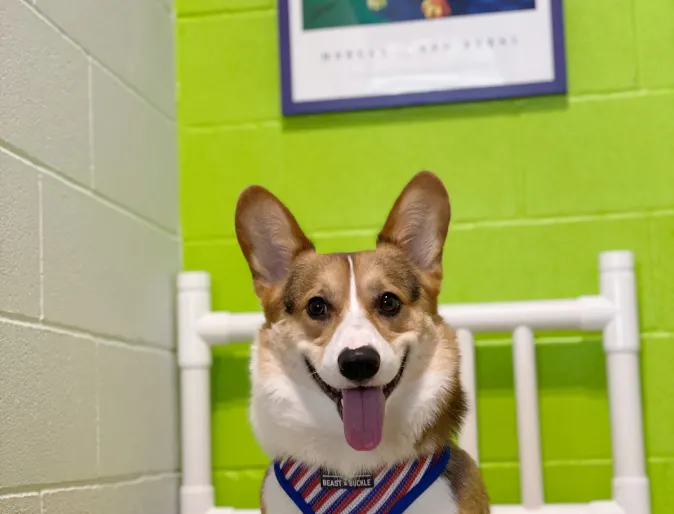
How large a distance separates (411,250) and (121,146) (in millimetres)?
777

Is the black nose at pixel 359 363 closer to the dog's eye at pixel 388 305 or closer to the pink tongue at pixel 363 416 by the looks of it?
the pink tongue at pixel 363 416

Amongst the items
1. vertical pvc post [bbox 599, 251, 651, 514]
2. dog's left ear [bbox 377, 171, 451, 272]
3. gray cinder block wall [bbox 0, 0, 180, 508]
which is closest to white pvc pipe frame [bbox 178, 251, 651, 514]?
vertical pvc post [bbox 599, 251, 651, 514]

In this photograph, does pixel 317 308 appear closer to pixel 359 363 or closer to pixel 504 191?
pixel 359 363

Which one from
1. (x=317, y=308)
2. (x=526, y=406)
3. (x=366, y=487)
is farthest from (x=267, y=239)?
(x=526, y=406)

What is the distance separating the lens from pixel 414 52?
93.4 inches

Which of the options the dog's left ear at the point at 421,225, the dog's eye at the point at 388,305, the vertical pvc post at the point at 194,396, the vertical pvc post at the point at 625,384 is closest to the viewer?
the dog's eye at the point at 388,305

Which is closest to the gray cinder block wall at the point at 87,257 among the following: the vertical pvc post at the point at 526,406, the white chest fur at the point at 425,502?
the white chest fur at the point at 425,502

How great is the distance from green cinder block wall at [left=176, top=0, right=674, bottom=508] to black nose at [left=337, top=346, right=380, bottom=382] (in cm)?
90

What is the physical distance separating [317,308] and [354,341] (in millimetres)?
179

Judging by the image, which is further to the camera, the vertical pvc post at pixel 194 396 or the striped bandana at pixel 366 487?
the vertical pvc post at pixel 194 396

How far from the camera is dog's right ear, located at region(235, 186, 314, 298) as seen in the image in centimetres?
175

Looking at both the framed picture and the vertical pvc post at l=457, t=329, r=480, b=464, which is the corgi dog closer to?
the vertical pvc post at l=457, t=329, r=480, b=464

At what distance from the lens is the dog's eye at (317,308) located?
1629mm

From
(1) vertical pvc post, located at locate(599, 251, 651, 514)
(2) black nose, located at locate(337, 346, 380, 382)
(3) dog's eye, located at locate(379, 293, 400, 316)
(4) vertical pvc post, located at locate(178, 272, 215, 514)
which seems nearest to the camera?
(2) black nose, located at locate(337, 346, 380, 382)
